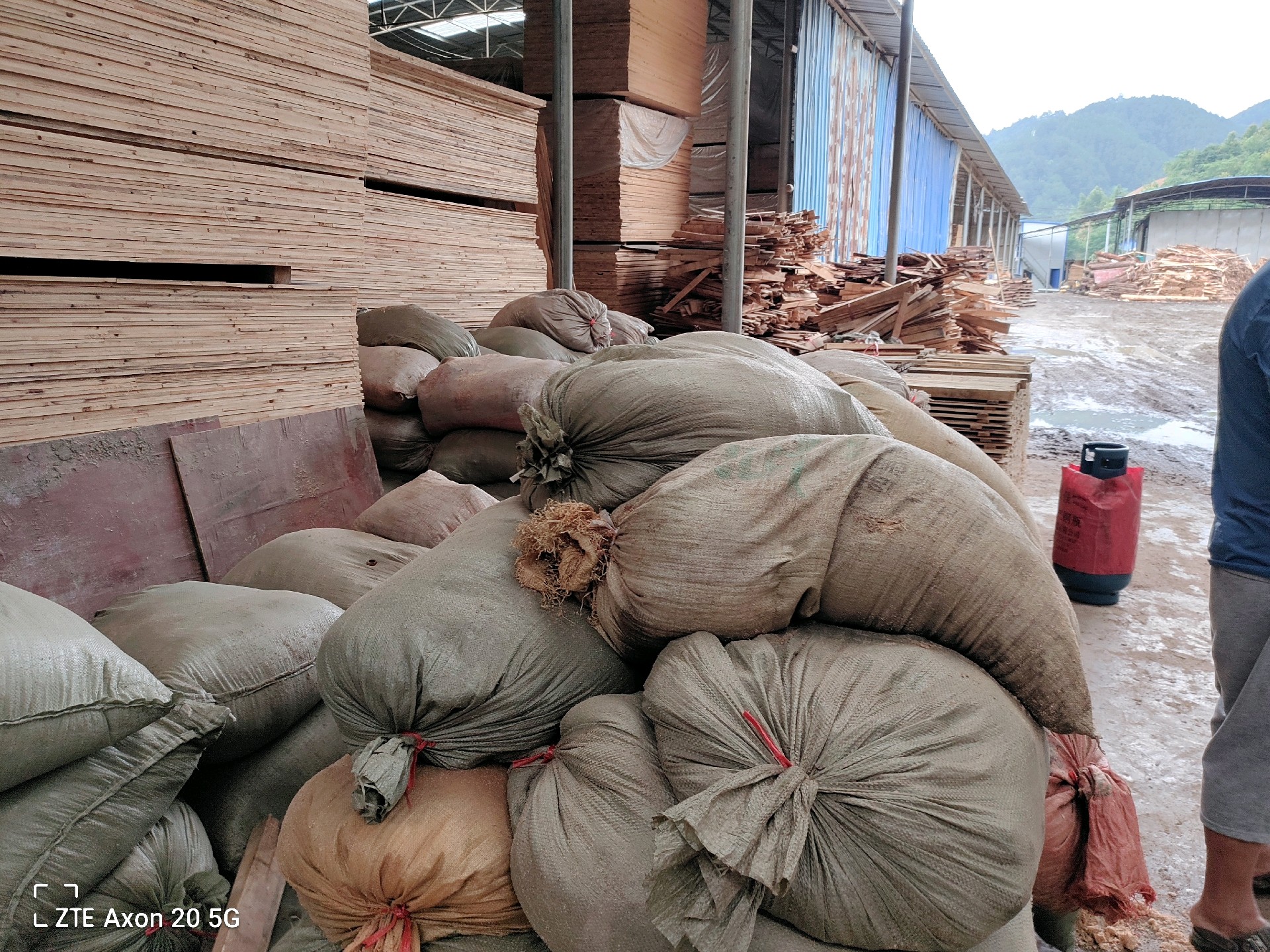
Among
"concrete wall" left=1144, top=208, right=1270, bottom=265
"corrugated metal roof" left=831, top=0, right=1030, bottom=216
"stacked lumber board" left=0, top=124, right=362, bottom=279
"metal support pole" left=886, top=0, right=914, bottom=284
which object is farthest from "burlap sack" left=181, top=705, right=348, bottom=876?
"concrete wall" left=1144, top=208, right=1270, bottom=265

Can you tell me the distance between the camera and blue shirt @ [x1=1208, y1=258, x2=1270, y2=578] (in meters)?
2.27

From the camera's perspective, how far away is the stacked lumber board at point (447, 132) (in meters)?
5.05

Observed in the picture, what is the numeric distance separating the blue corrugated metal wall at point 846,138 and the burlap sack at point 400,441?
9.55 m

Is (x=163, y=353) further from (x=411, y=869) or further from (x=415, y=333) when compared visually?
(x=411, y=869)

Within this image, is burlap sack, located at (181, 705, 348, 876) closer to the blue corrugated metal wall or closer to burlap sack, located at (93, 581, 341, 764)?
burlap sack, located at (93, 581, 341, 764)

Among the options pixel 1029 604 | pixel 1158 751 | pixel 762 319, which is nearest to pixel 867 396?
pixel 1029 604

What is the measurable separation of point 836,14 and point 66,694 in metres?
14.4

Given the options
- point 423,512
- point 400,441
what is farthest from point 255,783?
point 400,441

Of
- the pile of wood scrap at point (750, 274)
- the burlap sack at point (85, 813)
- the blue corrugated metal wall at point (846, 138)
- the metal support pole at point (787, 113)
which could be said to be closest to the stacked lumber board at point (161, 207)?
the burlap sack at point (85, 813)

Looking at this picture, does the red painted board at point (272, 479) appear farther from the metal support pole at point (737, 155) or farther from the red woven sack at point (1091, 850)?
the metal support pole at point (737, 155)

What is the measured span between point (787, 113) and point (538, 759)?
39.9ft

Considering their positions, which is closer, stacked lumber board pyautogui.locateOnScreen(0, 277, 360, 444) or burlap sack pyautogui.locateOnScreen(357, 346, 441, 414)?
stacked lumber board pyautogui.locateOnScreen(0, 277, 360, 444)

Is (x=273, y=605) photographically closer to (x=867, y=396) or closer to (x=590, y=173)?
(x=867, y=396)

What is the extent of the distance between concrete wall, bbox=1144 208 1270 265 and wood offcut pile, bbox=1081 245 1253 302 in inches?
228
